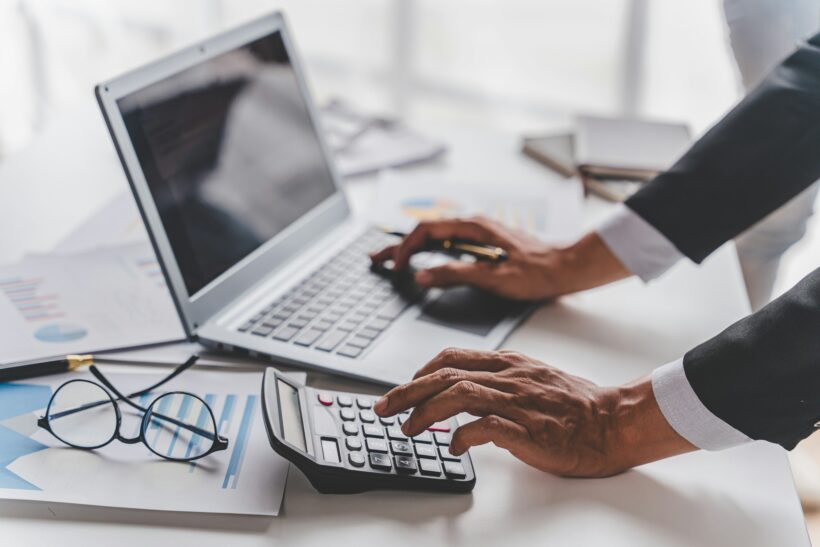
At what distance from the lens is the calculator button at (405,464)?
78cm

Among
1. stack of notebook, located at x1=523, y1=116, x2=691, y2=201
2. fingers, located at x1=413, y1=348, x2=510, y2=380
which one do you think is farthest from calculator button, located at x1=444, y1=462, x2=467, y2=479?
stack of notebook, located at x1=523, y1=116, x2=691, y2=201

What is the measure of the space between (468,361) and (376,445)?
0.43 ft

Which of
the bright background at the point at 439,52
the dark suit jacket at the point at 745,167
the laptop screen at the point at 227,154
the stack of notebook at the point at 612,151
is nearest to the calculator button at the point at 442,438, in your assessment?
the laptop screen at the point at 227,154

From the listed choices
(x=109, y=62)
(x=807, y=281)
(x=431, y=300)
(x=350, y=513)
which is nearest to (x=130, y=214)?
(x=431, y=300)

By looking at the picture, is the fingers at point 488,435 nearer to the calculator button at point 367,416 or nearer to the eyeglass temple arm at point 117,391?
the calculator button at point 367,416

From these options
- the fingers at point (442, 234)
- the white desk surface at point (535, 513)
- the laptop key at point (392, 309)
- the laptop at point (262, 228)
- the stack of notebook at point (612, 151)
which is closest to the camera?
the white desk surface at point (535, 513)

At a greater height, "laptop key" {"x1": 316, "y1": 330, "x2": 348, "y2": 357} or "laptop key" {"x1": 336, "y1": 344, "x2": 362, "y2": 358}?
"laptop key" {"x1": 316, "y1": 330, "x2": 348, "y2": 357}

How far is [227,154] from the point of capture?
3.53ft

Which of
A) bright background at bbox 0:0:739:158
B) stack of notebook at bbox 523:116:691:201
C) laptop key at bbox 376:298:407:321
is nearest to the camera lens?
laptop key at bbox 376:298:407:321

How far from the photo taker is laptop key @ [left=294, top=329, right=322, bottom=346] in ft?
3.21

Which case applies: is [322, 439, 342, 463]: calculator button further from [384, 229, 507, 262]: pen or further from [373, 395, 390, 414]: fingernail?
[384, 229, 507, 262]: pen

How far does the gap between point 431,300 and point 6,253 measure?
54 centimetres

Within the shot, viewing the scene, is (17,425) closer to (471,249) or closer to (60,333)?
(60,333)

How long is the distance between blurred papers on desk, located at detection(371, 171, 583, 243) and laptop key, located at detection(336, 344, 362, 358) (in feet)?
1.09
